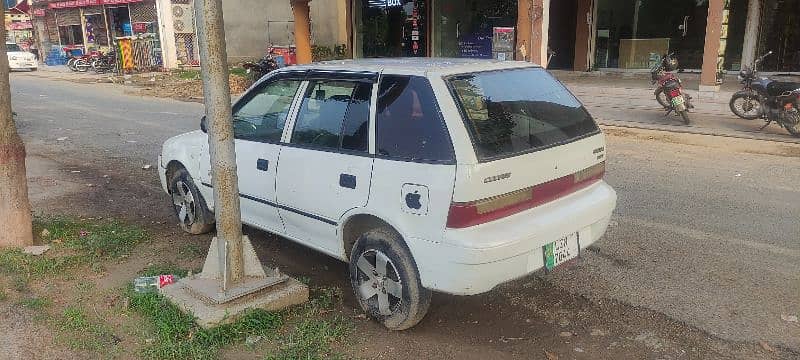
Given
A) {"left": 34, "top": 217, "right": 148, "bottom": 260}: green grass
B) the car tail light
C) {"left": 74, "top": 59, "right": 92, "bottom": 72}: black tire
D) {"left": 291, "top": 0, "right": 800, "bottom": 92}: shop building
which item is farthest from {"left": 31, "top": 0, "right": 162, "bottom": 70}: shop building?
the car tail light

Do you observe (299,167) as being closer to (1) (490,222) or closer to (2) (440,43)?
(1) (490,222)

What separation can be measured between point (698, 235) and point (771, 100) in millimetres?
5805

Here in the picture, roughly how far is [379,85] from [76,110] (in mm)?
13813

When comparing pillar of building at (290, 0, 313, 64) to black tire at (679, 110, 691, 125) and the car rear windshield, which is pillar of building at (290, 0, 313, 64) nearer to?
black tire at (679, 110, 691, 125)

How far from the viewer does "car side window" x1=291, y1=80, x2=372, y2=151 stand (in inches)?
148

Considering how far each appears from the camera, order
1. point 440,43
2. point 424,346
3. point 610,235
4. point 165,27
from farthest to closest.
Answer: point 165,27, point 440,43, point 610,235, point 424,346

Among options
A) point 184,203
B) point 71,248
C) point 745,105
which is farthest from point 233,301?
point 745,105

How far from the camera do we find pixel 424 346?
352cm

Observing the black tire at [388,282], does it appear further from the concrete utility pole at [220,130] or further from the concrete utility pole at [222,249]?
the concrete utility pole at [220,130]

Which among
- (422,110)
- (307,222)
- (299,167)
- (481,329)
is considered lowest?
(481,329)

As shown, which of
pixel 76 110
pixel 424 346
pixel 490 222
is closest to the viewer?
pixel 490 222

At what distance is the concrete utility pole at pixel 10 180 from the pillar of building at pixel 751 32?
16.0 meters

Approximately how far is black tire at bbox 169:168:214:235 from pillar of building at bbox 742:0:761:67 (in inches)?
582

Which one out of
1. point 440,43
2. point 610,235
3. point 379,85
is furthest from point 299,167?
point 440,43
